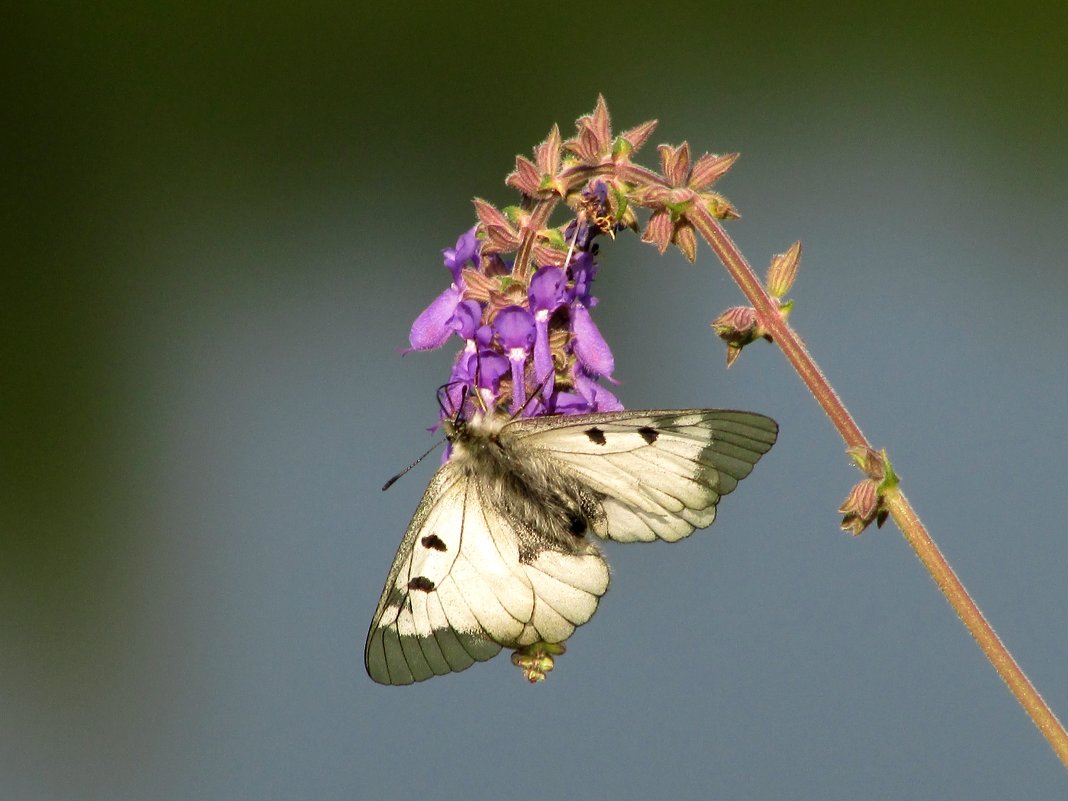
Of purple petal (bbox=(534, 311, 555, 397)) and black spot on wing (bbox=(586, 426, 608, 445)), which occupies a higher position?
purple petal (bbox=(534, 311, 555, 397))

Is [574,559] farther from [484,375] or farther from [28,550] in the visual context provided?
[28,550]

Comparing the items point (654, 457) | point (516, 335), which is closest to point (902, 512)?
point (654, 457)

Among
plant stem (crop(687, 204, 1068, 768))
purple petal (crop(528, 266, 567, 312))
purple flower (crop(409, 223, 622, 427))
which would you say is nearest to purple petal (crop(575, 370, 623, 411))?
purple flower (crop(409, 223, 622, 427))

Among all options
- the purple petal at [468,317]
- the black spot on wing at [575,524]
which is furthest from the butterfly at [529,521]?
the purple petal at [468,317]

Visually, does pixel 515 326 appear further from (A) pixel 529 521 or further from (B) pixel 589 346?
(A) pixel 529 521

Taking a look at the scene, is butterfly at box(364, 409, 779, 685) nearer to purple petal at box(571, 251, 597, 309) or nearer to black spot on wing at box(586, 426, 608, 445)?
black spot on wing at box(586, 426, 608, 445)

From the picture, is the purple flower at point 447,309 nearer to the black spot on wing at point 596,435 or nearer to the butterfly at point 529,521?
the butterfly at point 529,521
